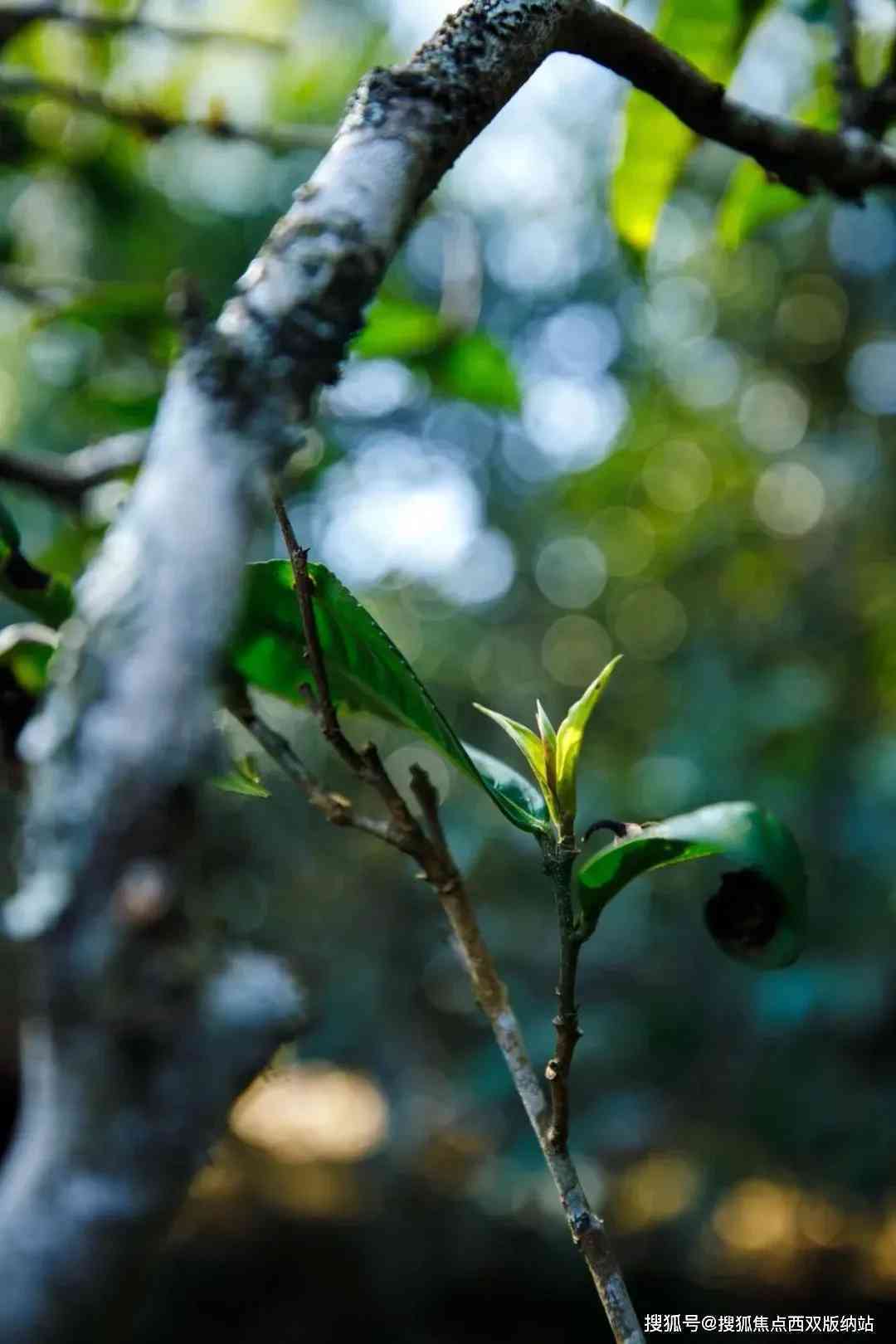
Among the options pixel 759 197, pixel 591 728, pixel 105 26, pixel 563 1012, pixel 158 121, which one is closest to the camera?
pixel 563 1012

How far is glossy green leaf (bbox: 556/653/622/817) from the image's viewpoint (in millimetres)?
389

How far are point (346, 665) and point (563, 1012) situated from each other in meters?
0.15

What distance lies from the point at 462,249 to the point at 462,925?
733 millimetres

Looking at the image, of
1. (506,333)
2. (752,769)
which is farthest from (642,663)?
(506,333)

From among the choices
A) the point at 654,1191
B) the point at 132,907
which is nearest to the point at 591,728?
the point at 654,1191

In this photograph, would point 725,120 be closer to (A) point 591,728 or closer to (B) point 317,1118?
(A) point 591,728

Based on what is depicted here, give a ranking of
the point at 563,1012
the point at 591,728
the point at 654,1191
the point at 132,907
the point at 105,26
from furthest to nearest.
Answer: the point at 591,728 < the point at 654,1191 < the point at 105,26 < the point at 563,1012 < the point at 132,907

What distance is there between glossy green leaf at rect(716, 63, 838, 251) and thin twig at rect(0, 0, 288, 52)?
0.47 meters

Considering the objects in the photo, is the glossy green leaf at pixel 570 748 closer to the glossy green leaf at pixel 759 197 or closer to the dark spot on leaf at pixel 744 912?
the dark spot on leaf at pixel 744 912

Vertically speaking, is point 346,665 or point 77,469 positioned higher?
point 77,469

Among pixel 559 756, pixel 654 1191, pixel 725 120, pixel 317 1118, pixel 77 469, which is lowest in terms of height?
pixel 559 756

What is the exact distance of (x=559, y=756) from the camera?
40 centimetres

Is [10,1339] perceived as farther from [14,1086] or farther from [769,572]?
[769,572]

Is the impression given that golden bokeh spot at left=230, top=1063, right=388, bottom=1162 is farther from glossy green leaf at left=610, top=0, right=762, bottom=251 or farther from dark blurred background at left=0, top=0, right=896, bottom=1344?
glossy green leaf at left=610, top=0, right=762, bottom=251
